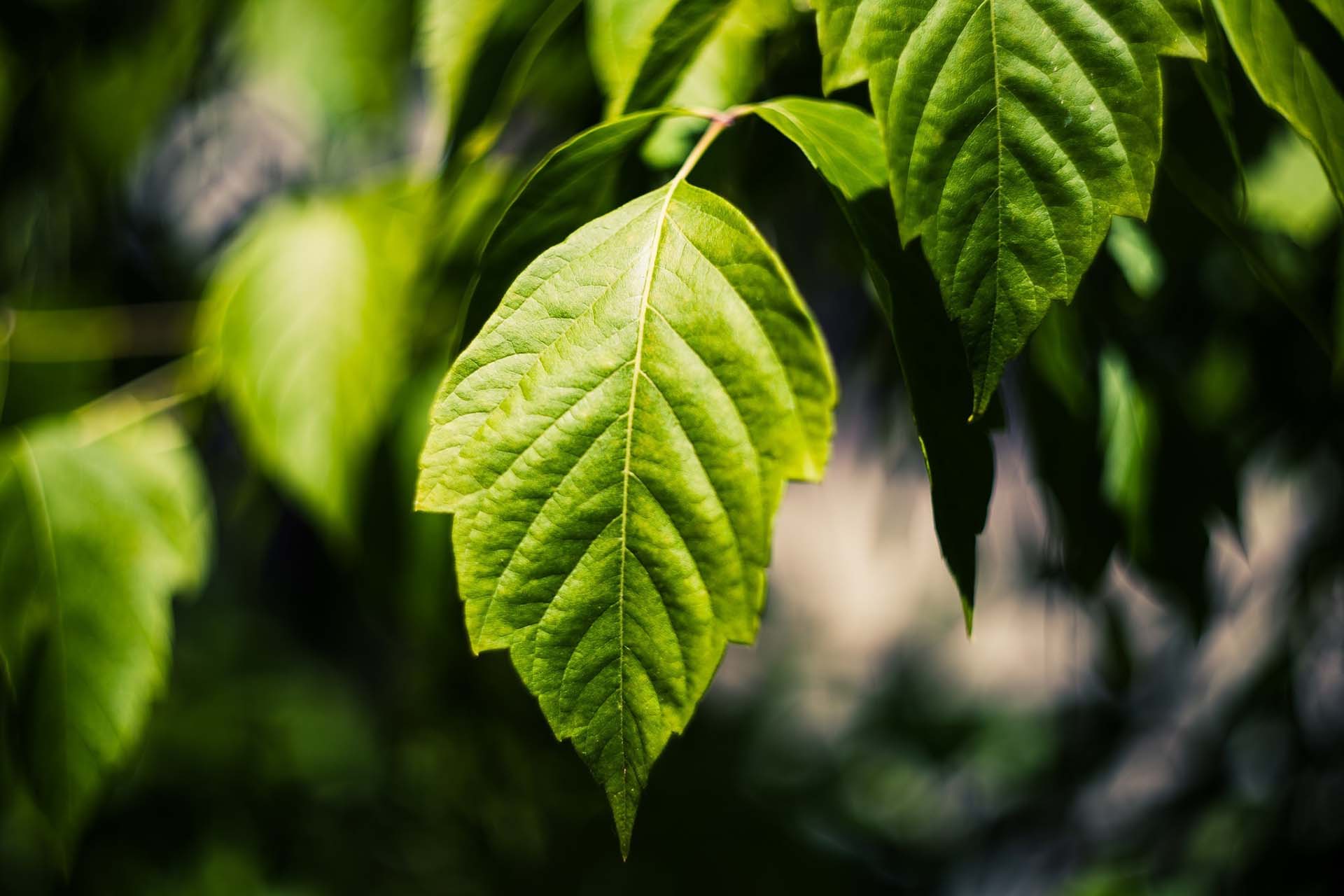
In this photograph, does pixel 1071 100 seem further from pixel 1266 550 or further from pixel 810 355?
pixel 1266 550

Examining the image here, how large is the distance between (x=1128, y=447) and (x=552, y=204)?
1.21ft

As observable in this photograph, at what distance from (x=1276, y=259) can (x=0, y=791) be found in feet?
4.09

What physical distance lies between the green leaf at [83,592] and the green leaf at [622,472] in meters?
0.38

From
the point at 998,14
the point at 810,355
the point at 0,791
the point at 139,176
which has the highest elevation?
the point at 139,176

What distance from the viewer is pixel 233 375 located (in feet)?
2.11

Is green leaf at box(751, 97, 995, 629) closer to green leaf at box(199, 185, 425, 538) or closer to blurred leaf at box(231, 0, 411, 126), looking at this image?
green leaf at box(199, 185, 425, 538)

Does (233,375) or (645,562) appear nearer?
(645,562)

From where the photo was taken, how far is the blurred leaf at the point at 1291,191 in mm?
658

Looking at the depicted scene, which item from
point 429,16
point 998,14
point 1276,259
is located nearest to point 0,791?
point 429,16

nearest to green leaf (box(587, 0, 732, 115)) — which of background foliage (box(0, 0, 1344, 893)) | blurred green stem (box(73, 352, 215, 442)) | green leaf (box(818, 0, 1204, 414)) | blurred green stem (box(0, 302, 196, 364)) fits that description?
background foliage (box(0, 0, 1344, 893))

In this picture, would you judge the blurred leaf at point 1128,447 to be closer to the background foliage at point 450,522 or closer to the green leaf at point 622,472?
the background foliage at point 450,522

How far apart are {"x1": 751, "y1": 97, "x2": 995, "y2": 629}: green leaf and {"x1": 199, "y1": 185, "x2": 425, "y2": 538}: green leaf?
379 millimetres

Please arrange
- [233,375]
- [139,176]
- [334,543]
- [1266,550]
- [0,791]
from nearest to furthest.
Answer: [233,375] → [334,543] → [0,791] → [139,176] → [1266,550]

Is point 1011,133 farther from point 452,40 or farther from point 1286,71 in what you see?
point 452,40
